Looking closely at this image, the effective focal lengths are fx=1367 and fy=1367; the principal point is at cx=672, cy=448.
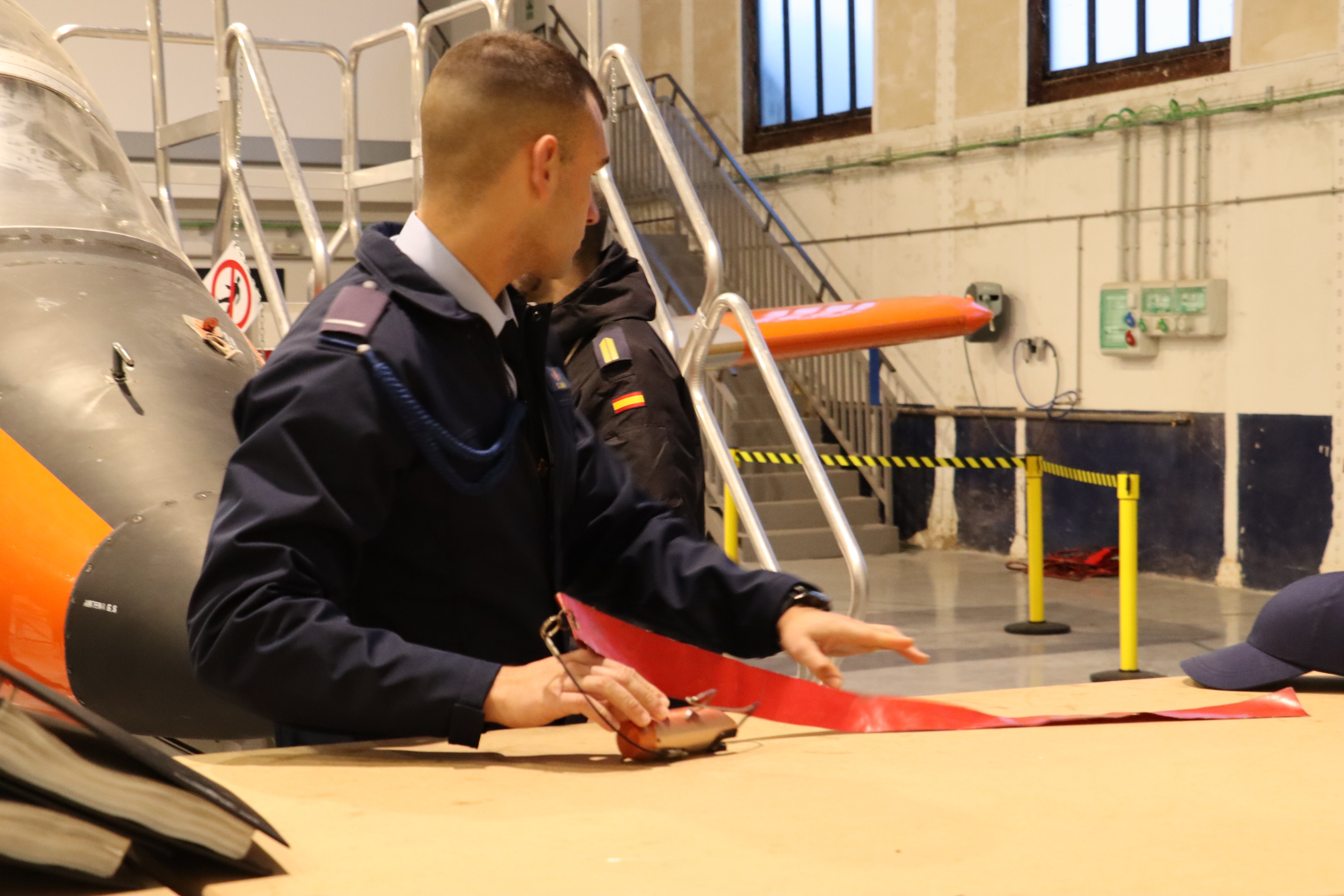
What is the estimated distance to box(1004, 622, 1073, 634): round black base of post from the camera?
323 inches

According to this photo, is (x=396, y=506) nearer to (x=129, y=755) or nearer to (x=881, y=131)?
(x=129, y=755)

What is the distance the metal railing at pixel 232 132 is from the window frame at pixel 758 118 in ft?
26.5

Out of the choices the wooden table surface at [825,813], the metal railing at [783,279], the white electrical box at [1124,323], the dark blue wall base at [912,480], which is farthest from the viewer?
the metal railing at [783,279]

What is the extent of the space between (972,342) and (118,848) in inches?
444

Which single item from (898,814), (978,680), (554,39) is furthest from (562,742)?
(554,39)

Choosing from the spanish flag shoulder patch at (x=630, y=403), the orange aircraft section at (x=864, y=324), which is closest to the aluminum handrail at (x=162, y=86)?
the spanish flag shoulder patch at (x=630, y=403)

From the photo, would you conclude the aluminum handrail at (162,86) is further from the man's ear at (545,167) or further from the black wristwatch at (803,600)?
the black wristwatch at (803,600)

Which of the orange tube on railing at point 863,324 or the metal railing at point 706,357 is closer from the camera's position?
the metal railing at point 706,357

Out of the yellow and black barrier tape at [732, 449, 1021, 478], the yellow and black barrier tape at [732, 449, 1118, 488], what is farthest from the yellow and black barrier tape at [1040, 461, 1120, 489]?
the yellow and black barrier tape at [732, 449, 1021, 478]

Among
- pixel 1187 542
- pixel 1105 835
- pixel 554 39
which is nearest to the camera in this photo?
pixel 1105 835

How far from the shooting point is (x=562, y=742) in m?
1.70

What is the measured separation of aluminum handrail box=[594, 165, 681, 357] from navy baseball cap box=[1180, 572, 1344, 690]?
2230mm

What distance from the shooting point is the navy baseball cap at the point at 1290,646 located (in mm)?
1949

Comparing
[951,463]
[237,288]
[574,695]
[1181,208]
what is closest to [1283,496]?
[1181,208]
